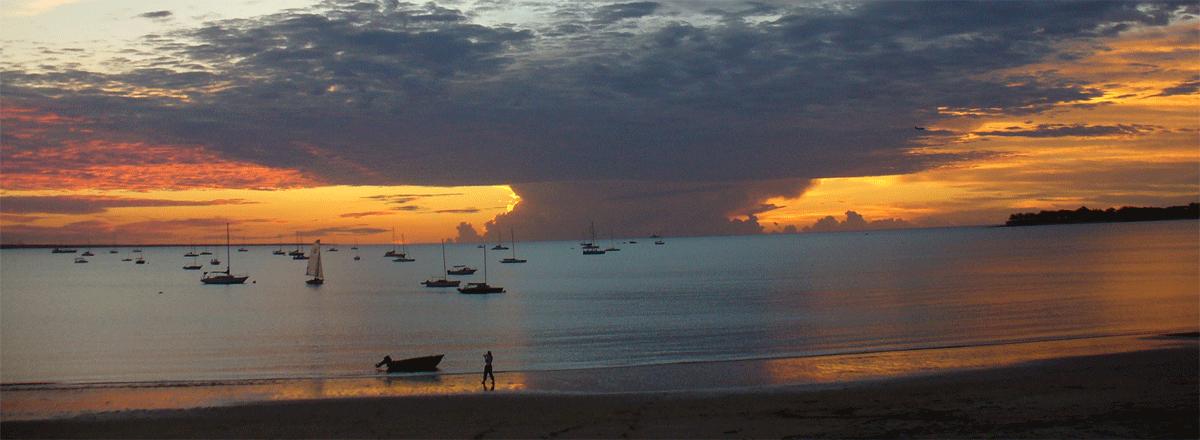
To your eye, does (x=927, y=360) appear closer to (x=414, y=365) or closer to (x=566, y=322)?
(x=414, y=365)

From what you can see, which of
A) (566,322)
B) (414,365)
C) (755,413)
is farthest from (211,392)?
(566,322)

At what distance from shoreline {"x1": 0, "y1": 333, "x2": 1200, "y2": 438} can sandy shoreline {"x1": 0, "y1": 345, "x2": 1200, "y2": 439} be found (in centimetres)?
4

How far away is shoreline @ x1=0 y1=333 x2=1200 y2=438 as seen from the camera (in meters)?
21.5

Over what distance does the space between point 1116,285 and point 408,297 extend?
3005 inches

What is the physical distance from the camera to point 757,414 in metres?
24.0

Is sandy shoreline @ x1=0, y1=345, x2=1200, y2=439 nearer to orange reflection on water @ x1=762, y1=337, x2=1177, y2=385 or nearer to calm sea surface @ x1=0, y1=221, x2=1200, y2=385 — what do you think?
orange reflection on water @ x1=762, y1=337, x2=1177, y2=385

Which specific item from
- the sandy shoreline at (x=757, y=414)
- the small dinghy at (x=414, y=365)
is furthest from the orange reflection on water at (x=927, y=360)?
the small dinghy at (x=414, y=365)

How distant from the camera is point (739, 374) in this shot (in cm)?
3309

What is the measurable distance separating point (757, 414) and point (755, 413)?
0.16 meters

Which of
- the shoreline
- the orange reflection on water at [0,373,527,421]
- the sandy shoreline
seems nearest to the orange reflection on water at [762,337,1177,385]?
the shoreline

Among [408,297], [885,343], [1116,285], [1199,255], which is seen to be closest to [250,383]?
[885,343]

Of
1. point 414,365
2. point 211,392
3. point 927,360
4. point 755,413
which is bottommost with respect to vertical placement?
point 927,360

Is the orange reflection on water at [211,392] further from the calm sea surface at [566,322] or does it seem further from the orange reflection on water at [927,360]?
the orange reflection on water at [927,360]

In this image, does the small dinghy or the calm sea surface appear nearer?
the small dinghy
